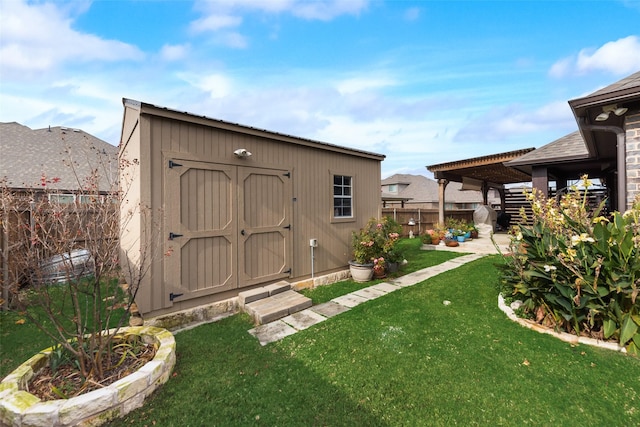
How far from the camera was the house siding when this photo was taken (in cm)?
370

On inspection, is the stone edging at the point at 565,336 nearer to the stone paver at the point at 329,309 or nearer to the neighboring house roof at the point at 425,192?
the stone paver at the point at 329,309

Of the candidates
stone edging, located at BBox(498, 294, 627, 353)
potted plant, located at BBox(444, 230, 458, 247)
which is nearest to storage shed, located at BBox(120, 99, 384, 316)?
stone edging, located at BBox(498, 294, 627, 353)

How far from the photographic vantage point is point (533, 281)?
3504 mm

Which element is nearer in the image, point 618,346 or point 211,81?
point 618,346

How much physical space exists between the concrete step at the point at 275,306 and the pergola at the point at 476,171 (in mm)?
7792

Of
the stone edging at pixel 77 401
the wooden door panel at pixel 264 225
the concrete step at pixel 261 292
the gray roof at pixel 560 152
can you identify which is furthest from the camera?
the gray roof at pixel 560 152

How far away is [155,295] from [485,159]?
35.0 feet

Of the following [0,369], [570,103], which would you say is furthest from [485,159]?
[0,369]

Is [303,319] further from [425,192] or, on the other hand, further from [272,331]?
[425,192]

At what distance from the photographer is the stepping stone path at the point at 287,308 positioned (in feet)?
12.1

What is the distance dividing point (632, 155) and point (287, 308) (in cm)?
565

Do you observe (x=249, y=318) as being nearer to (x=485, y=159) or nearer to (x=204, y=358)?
(x=204, y=358)

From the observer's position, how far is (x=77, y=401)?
79.2 inches

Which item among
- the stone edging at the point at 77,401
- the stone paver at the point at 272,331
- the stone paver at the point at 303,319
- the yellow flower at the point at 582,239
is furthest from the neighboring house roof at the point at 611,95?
the stone edging at the point at 77,401
